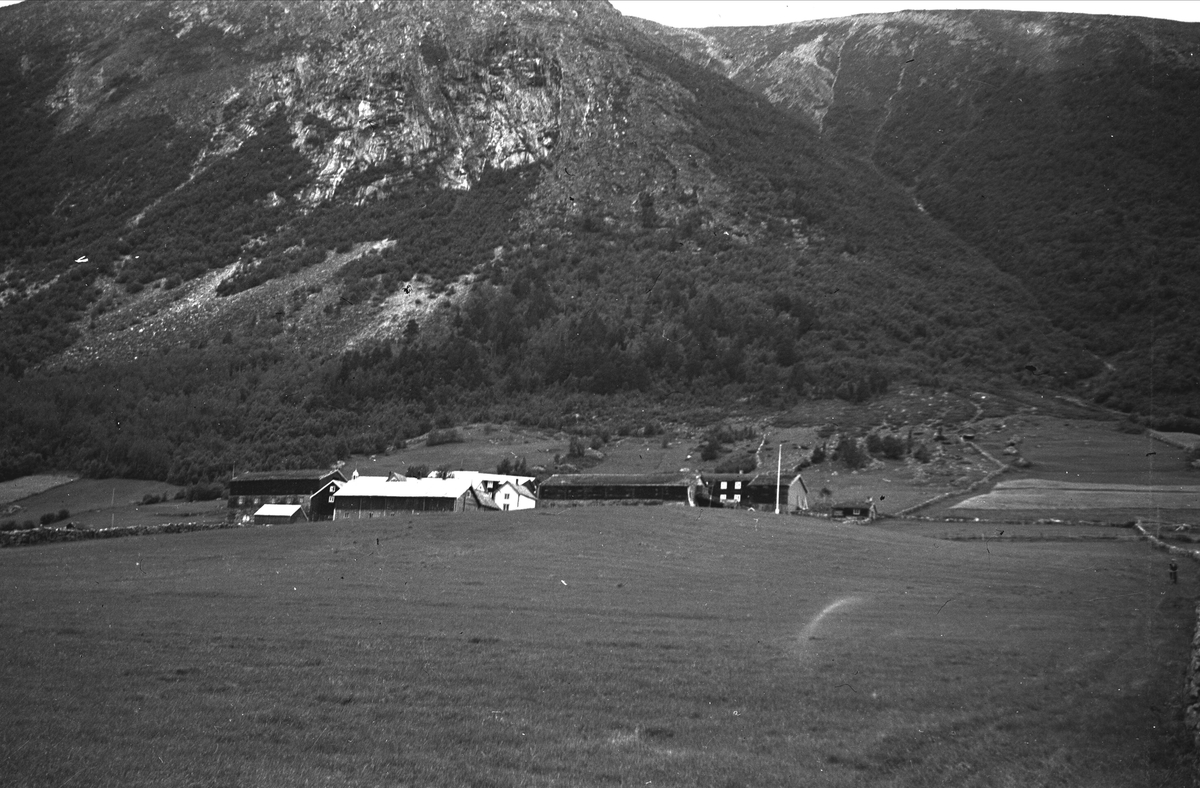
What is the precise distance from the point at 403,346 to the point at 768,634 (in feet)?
441

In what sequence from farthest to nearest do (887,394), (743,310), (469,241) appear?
(469,241) < (743,310) < (887,394)

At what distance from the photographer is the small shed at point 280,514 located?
256ft

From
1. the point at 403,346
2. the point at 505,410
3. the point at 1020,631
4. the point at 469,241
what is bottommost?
the point at 1020,631

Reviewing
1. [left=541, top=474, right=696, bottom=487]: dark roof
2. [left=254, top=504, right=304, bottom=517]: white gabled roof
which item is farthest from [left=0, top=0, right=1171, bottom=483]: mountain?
[left=541, top=474, right=696, bottom=487]: dark roof

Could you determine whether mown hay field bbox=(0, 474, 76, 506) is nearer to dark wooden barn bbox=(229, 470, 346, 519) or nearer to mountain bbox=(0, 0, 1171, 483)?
mountain bbox=(0, 0, 1171, 483)

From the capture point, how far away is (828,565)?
4516cm

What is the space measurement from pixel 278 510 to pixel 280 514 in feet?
2.50

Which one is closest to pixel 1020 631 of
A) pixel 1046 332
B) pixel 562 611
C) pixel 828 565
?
pixel 562 611

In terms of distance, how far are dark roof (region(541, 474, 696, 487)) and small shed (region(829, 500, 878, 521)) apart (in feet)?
39.3

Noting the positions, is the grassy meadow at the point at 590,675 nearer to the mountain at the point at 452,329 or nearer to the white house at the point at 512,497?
the white house at the point at 512,497

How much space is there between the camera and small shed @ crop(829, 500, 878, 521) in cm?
7344

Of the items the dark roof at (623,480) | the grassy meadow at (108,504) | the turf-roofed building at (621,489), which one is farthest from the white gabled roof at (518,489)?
the grassy meadow at (108,504)

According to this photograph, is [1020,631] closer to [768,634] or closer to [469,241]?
[768,634]

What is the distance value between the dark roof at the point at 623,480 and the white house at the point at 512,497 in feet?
8.48
